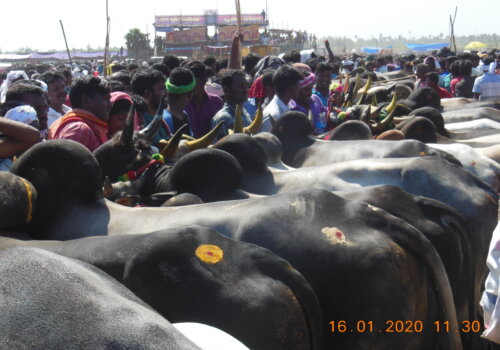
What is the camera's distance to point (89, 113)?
4.36m

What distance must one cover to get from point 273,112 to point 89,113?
2.21 metres

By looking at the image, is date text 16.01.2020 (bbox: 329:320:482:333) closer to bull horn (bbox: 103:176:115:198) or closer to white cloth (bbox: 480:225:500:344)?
white cloth (bbox: 480:225:500:344)

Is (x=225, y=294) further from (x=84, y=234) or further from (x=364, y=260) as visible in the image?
(x=84, y=234)

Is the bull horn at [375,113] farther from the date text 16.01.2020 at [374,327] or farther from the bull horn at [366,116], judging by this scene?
the date text 16.01.2020 at [374,327]

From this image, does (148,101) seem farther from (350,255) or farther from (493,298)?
(493,298)

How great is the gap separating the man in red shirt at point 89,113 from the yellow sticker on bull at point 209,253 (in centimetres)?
209

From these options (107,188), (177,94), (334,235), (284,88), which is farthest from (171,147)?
(284,88)

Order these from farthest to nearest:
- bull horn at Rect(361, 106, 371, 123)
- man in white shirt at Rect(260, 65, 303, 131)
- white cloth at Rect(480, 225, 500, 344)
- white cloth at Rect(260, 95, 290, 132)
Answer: bull horn at Rect(361, 106, 371, 123), man in white shirt at Rect(260, 65, 303, 131), white cloth at Rect(260, 95, 290, 132), white cloth at Rect(480, 225, 500, 344)

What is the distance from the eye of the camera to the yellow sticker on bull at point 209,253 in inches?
92.5

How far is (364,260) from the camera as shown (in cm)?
259

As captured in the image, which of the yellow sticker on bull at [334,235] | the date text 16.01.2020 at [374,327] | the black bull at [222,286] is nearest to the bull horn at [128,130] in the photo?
the black bull at [222,286]

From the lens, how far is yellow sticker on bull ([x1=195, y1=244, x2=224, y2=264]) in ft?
7.71

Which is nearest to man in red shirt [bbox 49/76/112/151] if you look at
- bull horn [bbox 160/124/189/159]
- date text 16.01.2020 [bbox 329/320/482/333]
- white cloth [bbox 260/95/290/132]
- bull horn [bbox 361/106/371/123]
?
bull horn [bbox 160/124/189/159]

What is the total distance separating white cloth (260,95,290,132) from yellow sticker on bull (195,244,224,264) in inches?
142
